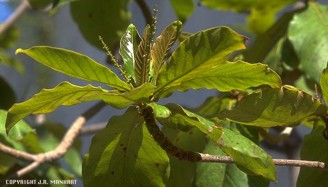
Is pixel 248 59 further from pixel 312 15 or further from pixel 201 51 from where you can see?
pixel 201 51

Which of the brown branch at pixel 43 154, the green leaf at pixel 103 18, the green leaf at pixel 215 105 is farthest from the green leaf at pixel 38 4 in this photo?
the green leaf at pixel 215 105

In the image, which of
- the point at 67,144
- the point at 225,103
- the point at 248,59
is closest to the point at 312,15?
the point at 248,59

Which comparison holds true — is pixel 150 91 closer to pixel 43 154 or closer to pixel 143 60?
pixel 143 60

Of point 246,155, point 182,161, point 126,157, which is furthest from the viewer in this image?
point 182,161

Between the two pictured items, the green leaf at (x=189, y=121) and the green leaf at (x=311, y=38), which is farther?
the green leaf at (x=311, y=38)

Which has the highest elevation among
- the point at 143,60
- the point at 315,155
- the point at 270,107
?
the point at 143,60

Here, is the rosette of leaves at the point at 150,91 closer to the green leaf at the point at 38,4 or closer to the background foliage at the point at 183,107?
the background foliage at the point at 183,107

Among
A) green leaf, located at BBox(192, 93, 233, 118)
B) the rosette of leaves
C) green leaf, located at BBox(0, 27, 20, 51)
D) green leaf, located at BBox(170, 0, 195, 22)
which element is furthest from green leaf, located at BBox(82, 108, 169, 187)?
green leaf, located at BBox(0, 27, 20, 51)

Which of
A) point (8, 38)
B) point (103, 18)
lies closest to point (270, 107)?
point (103, 18)
